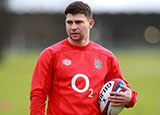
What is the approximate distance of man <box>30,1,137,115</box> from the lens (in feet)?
14.0

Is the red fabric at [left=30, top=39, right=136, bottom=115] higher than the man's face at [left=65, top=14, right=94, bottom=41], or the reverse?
the man's face at [left=65, top=14, right=94, bottom=41]

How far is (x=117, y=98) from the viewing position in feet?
14.3

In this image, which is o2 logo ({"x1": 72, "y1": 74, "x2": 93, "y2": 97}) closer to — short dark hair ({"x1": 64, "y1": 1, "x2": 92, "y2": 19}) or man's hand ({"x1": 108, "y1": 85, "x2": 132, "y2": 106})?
man's hand ({"x1": 108, "y1": 85, "x2": 132, "y2": 106})

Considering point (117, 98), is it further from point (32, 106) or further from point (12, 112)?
point (12, 112)

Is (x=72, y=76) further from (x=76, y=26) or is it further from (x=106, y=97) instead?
(x=76, y=26)

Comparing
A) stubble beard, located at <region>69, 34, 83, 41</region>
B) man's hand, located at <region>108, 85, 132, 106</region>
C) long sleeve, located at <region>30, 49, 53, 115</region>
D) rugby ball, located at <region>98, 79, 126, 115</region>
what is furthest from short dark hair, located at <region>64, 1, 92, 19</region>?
man's hand, located at <region>108, 85, 132, 106</region>

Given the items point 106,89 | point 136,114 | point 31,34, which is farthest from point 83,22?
point 31,34

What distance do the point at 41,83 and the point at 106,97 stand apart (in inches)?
31.2

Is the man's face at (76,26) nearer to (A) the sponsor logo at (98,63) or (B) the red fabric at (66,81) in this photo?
(B) the red fabric at (66,81)

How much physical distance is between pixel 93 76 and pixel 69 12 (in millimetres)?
816

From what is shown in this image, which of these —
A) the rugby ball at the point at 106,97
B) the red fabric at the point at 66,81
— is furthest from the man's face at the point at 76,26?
the rugby ball at the point at 106,97

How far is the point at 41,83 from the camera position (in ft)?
13.9

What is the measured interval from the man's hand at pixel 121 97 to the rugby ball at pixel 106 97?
1.9 inches

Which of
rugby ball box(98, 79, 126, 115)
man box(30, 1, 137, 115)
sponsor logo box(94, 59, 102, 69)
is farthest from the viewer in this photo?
sponsor logo box(94, 59, 102, 69)
